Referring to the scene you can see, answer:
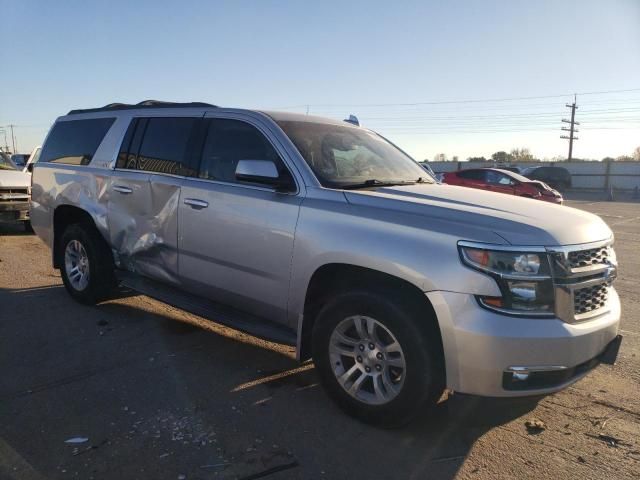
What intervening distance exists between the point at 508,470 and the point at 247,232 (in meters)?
2.27

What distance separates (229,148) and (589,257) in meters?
2.74

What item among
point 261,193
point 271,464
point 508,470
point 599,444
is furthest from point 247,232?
point 599,444

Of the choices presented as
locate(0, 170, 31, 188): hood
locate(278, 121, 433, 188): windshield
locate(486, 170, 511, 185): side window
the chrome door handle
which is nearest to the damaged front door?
the chrome door handle

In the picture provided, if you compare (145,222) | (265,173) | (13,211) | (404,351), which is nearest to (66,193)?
(145,222)

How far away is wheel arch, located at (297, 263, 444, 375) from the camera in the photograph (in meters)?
3.04

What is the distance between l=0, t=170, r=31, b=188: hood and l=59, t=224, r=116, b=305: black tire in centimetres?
583

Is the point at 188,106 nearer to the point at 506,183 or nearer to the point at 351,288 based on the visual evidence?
the point at 351,288

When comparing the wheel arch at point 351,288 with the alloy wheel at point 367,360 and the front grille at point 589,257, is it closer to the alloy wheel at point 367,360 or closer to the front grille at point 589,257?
the alloy wheel at point 367,360

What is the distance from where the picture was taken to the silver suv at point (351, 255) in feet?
9.25

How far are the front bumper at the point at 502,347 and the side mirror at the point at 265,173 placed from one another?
1.36 meters

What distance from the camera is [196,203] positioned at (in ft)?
14.0

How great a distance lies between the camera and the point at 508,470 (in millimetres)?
2906

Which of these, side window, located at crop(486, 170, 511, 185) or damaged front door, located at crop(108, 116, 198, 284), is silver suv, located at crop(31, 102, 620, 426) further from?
side window, located at crop(486, 170, 511, 185)

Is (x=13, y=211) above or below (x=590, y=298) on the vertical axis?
below
